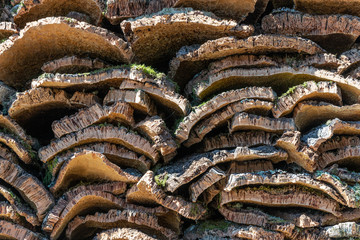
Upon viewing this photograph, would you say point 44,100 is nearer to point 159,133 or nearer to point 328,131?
point 159,133

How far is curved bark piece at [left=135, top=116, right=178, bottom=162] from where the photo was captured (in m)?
4.41

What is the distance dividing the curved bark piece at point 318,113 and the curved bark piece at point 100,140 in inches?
59.2

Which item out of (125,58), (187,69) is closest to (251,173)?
(187,69)

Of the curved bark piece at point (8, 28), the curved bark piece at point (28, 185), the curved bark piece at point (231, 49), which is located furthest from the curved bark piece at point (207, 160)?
the curved bark piece at point (8, 28)

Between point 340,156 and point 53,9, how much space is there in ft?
11.2

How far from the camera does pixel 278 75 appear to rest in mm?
4672

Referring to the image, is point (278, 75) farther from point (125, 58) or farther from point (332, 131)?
point (125, 58)

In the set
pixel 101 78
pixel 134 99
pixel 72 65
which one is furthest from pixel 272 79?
pixel 72 65

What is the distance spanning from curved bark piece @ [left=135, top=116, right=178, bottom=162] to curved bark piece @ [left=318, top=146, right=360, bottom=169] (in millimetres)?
1478

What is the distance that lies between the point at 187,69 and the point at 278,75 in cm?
98

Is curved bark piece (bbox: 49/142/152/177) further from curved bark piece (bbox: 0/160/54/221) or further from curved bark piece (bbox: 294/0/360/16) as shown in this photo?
curved bark piece (bbox: 294/0/360/16)

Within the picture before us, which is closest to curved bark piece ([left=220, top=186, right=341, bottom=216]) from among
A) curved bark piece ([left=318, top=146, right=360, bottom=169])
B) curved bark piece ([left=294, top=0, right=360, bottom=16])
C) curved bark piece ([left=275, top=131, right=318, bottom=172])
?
curved bark piece ([left=275, top=131, right=318, bottom=172])

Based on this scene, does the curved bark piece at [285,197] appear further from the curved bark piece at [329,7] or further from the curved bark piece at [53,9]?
the curved bark piece at [53,9]

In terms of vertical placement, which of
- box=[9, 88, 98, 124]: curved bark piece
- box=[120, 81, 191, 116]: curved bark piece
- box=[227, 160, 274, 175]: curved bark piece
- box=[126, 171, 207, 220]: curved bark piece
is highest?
box=[120, 81, 191, 116]: curved bark piece
